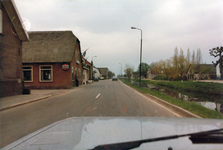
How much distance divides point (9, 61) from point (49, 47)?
Result: 38.0 ft

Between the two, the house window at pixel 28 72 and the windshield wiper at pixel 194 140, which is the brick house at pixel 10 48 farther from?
the windshield wiper at pixel 194 140

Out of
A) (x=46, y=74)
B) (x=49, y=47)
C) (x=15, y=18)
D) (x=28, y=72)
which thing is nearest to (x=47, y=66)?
(x=46, y=74)

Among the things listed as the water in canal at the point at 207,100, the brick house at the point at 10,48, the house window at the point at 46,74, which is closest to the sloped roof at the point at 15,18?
the brick house at the point at 10,48

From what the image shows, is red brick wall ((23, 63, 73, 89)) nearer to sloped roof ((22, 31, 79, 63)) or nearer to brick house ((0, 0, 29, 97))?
sloped roof ((22, 31, 79, 63))

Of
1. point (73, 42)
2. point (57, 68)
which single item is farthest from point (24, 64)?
point (73, 42)

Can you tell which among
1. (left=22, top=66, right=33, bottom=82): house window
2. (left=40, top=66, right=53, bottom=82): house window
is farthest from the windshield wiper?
(left=22, top=66, right=33, bottom=82): house window

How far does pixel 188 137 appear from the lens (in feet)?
7.04

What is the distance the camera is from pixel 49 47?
79.1ft

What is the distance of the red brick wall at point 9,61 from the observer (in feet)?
40.3

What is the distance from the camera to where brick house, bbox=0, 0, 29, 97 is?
12328 mm

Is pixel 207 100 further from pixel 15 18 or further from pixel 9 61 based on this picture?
pixel 15 18

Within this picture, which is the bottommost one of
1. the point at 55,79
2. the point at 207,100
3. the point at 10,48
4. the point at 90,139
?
the point at 207,100

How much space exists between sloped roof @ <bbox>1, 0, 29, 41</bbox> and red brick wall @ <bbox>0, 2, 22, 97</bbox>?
0.94 ft

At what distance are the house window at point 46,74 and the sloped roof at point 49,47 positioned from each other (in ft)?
3.89
